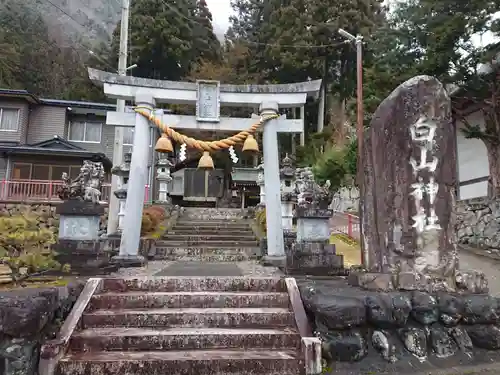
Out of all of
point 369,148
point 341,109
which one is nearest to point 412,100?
point 369,148

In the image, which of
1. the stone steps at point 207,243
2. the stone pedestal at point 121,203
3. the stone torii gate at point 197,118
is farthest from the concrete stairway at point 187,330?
the stone pedestal at point 121,203

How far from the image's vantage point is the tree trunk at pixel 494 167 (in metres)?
12.7

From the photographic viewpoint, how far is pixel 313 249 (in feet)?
29.2

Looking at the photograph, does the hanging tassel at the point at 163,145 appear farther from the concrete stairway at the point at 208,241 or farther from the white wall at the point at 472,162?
the white wall at the point at 472,162

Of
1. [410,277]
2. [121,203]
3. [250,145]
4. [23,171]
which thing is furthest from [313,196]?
[23,171]

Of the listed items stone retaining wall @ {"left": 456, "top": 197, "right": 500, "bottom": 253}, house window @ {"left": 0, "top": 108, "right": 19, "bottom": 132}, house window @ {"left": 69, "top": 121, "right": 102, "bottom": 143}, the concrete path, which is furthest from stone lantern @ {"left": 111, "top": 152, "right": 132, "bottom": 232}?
house window @ {"left": 0, "top": 108, "right": 19, "bottom": 132}

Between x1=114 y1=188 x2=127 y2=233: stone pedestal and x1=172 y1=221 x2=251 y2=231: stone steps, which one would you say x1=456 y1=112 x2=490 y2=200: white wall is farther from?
x1=114 y1=188 x2=127 y2=233: stone pedestal

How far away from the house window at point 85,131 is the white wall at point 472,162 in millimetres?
22173

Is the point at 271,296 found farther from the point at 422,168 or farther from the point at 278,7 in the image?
the point at 278,7

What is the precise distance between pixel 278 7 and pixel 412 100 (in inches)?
1282

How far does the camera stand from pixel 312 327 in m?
4.62

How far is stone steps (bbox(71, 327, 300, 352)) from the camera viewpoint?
4391 mm

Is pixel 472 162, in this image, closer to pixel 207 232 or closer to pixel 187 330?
pixel 207 232

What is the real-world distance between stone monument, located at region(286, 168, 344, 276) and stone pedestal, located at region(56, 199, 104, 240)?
182 inches
